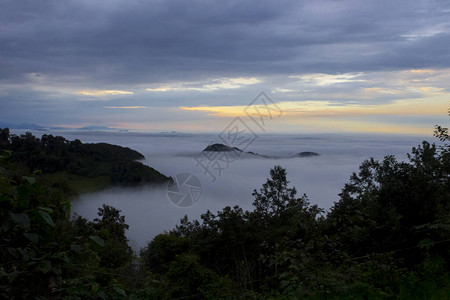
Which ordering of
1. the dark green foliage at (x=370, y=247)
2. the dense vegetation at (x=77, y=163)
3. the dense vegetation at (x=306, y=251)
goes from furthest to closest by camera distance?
the dense vegetation at (x=77, y=163)
the dark green foliage at (x=370, y=247)
the dense vegetation at (x=306, y=251)

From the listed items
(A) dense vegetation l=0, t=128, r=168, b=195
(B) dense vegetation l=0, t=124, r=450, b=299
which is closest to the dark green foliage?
(B) dense vegetation l=0, t=124, r=450, b=299

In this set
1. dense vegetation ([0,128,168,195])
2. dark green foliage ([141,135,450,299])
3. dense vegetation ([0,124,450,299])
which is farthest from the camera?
dense vegetation ([0,128,168,195])

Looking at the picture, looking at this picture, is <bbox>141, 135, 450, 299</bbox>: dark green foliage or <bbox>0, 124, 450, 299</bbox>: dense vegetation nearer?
<bbox>0, 124, 450, 299</bbox>: dense vegetation

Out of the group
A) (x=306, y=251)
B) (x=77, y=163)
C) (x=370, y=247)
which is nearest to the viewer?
(x=306, y=251)

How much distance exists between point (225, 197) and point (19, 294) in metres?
92.3

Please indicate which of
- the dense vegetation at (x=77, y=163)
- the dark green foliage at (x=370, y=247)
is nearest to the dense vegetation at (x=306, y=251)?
the dark green foliage at (x=370, y=247)

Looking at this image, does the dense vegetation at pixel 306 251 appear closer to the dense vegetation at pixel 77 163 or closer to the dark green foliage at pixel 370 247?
the dark green foliage at pixel 370 247

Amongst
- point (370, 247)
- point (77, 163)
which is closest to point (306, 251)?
point (370, 247)

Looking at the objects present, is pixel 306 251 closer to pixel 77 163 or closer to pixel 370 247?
pixel 370 247

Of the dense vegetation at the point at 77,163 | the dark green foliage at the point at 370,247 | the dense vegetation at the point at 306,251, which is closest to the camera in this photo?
the dense vegetation at the point at 306,251

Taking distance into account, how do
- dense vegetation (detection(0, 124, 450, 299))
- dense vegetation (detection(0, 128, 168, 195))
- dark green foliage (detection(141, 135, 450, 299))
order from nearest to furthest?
dense vegetation (detection(0, 124, 450, 299)), dark green foliage (detection(141, 135, 450, 299)), dense vegetation (detection(0, 128, 168, 195))

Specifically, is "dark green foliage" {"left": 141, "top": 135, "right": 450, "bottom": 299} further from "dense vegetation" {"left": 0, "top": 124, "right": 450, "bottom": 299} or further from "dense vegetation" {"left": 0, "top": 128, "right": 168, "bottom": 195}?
"dense vegetation" {"left": 0, "top": 128, "right": 168, "bottom": 195}

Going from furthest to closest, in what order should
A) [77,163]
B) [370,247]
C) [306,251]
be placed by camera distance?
1. [77,163]
2. [370,247]
3. [306,251]

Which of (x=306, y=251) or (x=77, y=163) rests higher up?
(x=306, y=251)
